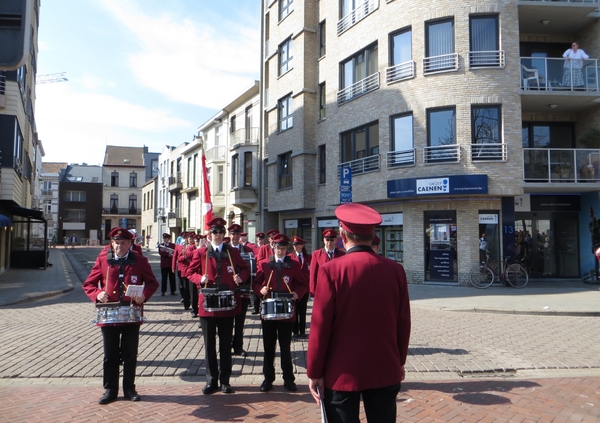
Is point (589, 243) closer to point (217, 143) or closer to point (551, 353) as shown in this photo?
point (551, 353)

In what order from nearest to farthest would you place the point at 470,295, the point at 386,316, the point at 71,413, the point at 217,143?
the point at 386,316
the point at 71,413
the point at 470,295
the point at 217,143

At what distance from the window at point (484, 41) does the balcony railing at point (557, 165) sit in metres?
3.55

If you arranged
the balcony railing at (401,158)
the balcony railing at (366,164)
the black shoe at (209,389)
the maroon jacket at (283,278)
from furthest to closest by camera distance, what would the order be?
the balcony railing at (366,164) → the balcony railing at (401,158) → the maroon jacket at (283,278) → the black shoe at (209,389)

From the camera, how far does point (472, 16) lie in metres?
18.2

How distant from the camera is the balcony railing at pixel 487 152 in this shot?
17.6 metres

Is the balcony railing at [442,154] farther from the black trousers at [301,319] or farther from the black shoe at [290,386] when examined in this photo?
the black shoe at [290,386]

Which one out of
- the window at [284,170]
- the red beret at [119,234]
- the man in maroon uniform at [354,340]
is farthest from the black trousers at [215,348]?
the window at [284,170]

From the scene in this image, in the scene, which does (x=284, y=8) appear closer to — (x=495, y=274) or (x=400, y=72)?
(x=400, y=72)

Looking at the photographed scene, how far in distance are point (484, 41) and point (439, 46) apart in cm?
157

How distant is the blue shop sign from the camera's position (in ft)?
56.6

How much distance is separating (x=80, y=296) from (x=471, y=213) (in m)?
13.4

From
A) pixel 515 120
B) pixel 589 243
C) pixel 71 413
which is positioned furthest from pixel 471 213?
pixel 71 413

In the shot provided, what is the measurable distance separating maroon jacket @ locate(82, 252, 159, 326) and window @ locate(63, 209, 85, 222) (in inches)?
3354

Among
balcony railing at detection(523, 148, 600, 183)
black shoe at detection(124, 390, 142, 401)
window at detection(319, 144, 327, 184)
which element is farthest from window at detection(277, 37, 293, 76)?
black shoe at detection(124, 390, 142, 401)
